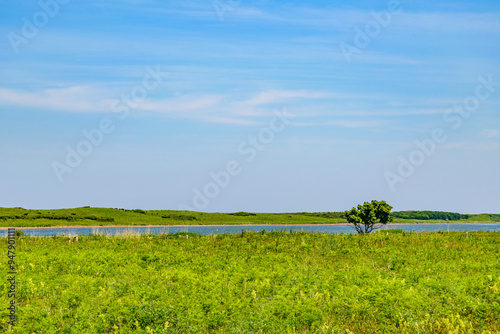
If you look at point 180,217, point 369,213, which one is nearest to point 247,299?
point 369,213

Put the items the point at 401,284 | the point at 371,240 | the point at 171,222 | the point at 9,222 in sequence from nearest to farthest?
the point at 401,284 < the point at 371,240 < the point at 9,222 < the point at 171,222

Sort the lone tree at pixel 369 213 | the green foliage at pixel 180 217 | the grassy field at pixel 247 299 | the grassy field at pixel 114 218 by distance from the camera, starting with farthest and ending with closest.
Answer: the green foliage at pixel 180 217, the grassy field at pixel 114 218, the lone tree at pixel 369 213, the grassy field at pixel 247 299

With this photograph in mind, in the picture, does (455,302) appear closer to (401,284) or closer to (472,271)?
(401,284)

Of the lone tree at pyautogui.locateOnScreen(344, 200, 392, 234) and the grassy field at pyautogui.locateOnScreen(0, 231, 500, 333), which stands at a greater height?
the lone tree at pyautogui.locateOnScreen(344, 200, 392, 234)

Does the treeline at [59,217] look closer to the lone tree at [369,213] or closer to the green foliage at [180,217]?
the green foliage at [180,217]

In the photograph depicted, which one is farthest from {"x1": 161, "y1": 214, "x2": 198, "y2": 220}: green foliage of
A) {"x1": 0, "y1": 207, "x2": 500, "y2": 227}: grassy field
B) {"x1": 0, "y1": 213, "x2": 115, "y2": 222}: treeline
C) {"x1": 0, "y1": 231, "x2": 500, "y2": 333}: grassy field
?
{"x1": 0, "y1": 231, "x2": 500, "y2": 333}: grassy field

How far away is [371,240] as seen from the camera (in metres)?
29.2

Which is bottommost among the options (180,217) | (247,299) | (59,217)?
(247,299)

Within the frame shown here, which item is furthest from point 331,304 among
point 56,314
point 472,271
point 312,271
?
point 472,271

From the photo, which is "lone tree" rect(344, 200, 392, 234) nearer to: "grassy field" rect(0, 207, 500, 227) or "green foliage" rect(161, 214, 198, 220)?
"grassy field" rect(0, 207, 500, 227)

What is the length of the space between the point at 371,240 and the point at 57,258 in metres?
17.9

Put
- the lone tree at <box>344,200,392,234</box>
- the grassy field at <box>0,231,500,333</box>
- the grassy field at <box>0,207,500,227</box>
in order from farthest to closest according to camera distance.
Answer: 1. the grassy field at <box>0,207,500,227</box>
2. the lone tree at <box>344,200,392,234</box>
3. the grassy field at <box>0,231,500,333</box>

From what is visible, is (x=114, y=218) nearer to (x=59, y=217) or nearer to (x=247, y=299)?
(x=59, y=217)

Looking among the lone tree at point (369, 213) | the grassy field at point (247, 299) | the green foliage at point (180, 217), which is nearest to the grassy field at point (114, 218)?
the green foliage at point (180, 217)
